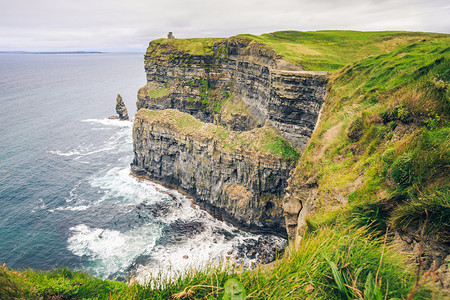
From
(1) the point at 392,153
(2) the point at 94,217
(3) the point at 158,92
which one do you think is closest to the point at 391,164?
(1) the point at 392,153

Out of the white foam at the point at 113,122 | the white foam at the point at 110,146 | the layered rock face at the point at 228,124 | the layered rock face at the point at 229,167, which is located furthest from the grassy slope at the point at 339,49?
the white foam at the point at 113,122

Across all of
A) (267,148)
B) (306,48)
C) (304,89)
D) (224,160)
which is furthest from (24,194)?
(306,48)

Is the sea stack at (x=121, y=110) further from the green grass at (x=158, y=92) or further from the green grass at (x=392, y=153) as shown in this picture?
the green grass at (x=392, y=153)

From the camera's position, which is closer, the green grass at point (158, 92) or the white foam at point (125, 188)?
the white foam at point (125, 188)

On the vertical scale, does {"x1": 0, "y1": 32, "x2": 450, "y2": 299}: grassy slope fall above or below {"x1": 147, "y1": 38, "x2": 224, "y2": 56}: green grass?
below

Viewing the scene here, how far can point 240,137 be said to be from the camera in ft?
139

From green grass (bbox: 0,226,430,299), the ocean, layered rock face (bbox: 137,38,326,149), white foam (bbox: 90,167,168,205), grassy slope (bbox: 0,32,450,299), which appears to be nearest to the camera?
green grass (bbox: 0,226,430,299)

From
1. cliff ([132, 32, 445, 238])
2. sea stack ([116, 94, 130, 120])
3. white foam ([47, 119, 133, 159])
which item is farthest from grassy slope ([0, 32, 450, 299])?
sea stack ([116, 94, 130, 120])

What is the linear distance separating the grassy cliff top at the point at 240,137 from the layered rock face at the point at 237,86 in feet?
7.28

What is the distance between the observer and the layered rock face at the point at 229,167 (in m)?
38.5

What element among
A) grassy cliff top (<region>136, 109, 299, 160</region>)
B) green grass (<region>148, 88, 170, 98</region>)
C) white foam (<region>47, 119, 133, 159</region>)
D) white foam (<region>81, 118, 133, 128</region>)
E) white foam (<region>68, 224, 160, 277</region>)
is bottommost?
white foam (<region>68, 224, 160, 277</region>)

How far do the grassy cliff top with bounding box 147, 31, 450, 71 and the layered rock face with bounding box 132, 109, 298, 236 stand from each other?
16.2 meters

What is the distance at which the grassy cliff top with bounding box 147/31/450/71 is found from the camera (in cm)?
4384

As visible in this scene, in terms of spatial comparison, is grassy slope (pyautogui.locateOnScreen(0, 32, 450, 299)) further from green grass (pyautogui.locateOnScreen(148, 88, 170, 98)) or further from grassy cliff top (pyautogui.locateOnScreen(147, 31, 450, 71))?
green grass (pyautogui.locateOnScreen(148, 88, 170, 98))
